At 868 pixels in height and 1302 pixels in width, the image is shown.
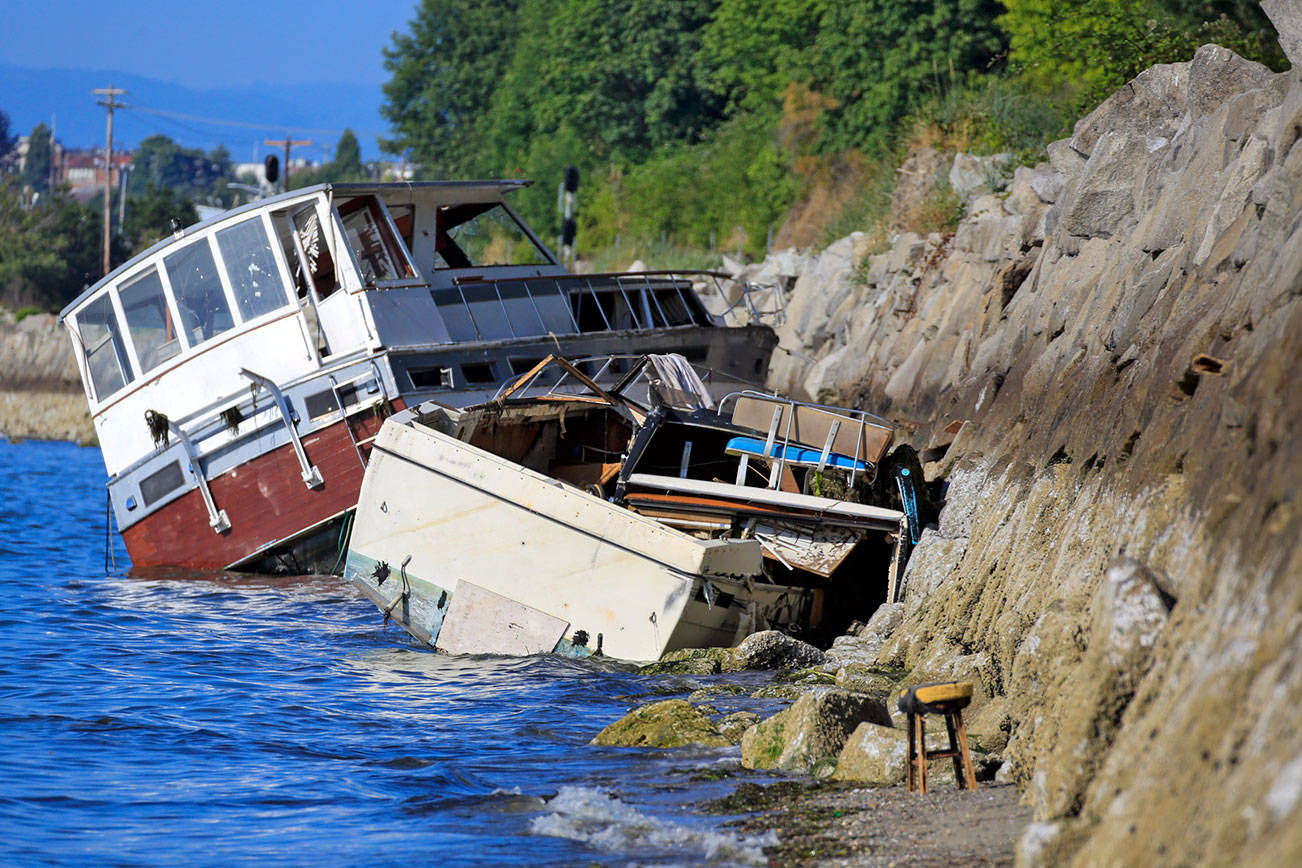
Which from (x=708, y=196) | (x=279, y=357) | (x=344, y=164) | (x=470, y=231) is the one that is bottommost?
(x=279, y=357)

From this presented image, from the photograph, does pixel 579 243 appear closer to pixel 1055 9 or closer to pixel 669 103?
pixel 669 103

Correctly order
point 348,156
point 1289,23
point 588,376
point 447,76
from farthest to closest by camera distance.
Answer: point 348,156
point 447,76
point 588,376
point 1289,23

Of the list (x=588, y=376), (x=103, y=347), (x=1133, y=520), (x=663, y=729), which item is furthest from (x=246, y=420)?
(x=1133, y=520)

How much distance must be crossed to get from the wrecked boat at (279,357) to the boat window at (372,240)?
0.05 ft

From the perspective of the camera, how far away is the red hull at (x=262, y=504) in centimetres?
1418

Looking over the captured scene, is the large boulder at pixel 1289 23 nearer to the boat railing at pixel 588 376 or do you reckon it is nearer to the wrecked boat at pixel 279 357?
the boat railing at pixel 588 376

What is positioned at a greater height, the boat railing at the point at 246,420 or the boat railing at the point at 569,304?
the boat railing at the point at 569,304

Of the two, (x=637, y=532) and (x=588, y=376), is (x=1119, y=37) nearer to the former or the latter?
(x=588, y=376)

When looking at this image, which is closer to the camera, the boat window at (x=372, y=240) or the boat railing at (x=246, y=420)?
the boat railing at (x=246, y=420)

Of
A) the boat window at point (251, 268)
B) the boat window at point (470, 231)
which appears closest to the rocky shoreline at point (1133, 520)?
the boat window at point (470, 231)

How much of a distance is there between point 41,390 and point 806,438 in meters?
41.7

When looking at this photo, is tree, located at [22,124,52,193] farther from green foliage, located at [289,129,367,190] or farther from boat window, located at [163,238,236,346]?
boat window, located at [163,238,236,346]

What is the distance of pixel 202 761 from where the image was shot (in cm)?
863

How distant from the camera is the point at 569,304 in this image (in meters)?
16.4
